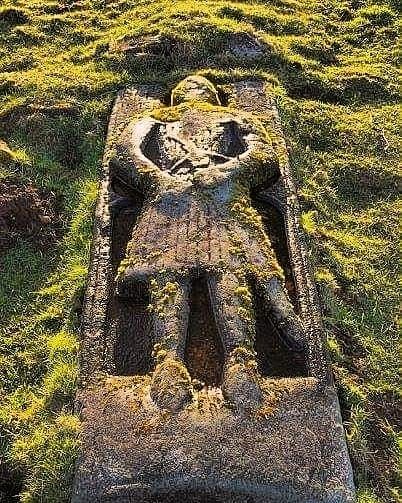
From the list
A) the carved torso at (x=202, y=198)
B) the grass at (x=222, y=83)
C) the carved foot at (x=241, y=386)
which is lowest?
the grass at (x=222, y=83)

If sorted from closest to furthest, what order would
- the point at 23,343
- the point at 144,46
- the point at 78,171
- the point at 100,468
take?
the point at 100,468, the point at 23,343, the point at 78,171, the point at 144,46

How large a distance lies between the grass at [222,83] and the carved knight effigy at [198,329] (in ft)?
1.63

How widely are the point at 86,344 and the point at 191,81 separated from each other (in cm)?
379

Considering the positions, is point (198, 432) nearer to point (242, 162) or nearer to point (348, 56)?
point (242, 162)

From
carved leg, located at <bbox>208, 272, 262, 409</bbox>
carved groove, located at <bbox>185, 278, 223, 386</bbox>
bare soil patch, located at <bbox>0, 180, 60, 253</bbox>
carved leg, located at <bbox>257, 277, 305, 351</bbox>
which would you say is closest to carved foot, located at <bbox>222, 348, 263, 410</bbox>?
carved leg, located at <bbox>208, 272, 262, 409</bbox>

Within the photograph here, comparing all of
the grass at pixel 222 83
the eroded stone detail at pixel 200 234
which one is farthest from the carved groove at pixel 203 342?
the grass at pixel 222 83

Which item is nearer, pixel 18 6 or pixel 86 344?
pixel 86 344

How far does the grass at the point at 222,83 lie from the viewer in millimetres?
5105

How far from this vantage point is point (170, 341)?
15.5ft

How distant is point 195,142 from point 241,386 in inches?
109

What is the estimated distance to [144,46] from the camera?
8984mm

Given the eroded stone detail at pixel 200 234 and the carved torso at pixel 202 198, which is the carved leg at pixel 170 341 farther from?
the carved torso at pixel 202 198

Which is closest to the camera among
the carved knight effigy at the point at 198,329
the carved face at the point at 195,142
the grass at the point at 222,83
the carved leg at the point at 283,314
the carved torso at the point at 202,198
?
the carved knight effigy at the point at 198,329

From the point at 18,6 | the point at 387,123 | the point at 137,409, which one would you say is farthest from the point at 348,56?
the point at 137,409
